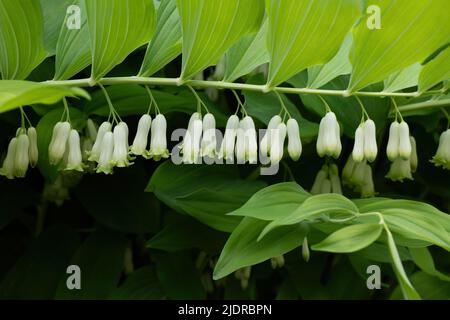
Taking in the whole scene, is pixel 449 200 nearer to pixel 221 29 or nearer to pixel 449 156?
pixel 449 156

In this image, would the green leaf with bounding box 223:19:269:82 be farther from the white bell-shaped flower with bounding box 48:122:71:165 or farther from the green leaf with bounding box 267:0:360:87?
the white bell-shaped flower with bounding box 48:122:71:165

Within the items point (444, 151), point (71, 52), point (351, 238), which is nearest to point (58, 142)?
point (71, 52)

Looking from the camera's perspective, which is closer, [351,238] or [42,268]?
[351,238]

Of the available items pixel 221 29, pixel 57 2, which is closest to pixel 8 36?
pixel 57 2

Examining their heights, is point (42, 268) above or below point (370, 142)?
below

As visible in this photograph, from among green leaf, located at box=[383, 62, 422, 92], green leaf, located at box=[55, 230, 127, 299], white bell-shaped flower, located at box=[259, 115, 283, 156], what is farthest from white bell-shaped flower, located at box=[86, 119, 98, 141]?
green leaf, located at box=[383, 62, 422, 92]

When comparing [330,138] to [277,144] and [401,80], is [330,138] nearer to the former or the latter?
[277,144]
